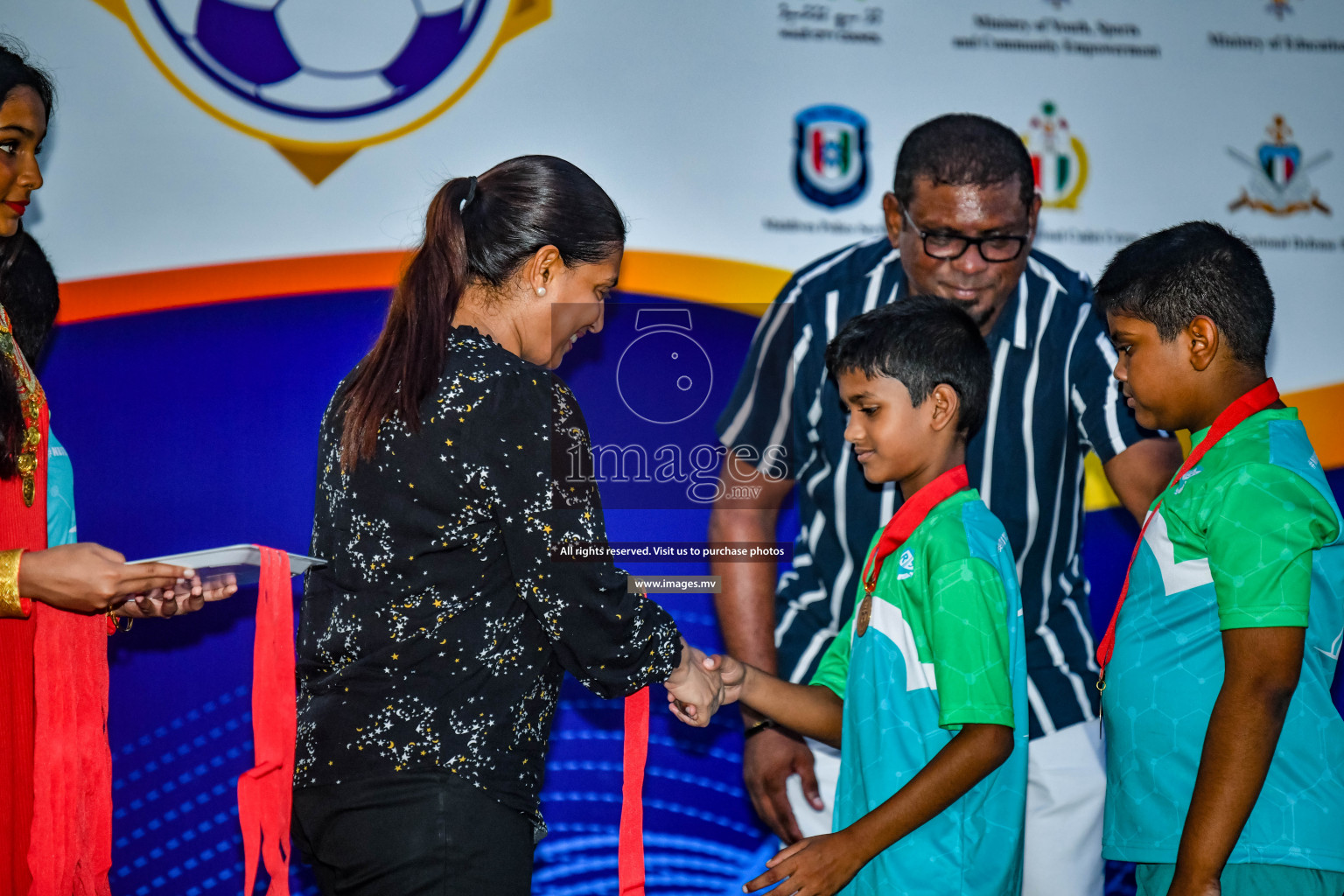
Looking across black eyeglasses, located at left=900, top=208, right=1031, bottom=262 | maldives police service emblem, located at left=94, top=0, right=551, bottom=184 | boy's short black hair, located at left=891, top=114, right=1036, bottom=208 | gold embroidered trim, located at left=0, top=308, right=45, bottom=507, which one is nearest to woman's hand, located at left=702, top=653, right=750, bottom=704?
black eyeglasses, located at left=900, top=208, right=1031, bottom=262

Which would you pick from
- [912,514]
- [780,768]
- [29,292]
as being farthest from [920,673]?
[29,292]

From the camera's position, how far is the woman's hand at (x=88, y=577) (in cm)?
150

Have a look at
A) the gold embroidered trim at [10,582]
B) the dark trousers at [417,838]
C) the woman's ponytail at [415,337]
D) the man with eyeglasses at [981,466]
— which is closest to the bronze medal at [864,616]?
the man with eyeglasses at [981,466]

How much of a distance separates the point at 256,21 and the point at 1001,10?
6.48 feet

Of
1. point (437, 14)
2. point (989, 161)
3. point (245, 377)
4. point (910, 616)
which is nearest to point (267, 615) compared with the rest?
point (910, 616)

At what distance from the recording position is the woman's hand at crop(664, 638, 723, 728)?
178 centimetres

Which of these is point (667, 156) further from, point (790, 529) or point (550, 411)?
point (550, 411)

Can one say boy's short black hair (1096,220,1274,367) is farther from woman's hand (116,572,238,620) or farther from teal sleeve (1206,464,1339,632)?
woman's hand (116,572,238,620)

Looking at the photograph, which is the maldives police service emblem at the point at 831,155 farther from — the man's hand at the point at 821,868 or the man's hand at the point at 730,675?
the man's hand at the point at 821,868

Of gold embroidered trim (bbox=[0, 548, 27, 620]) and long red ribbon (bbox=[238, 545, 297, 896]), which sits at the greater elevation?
gold embroidered trim (bbox=[0, 548, 27, 620])

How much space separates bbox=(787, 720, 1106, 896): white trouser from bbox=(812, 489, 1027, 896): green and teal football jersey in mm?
551

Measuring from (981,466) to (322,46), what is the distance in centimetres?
193

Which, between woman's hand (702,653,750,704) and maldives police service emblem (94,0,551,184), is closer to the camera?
woman's hand (702,653,750,704)

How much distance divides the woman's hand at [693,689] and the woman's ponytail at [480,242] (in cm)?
63
